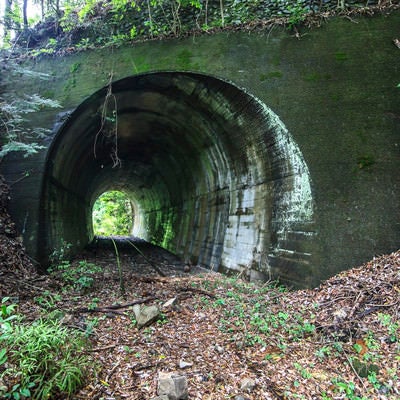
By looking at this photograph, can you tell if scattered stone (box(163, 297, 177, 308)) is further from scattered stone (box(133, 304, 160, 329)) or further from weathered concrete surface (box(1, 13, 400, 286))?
weathered concrete surface (box(1, 13, 400, 286))

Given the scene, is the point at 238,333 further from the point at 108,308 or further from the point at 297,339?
the point at 108,308

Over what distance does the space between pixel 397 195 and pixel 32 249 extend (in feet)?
23.3

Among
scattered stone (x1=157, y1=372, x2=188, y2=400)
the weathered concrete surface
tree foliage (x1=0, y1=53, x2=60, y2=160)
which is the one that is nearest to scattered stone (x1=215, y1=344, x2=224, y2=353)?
scattered stone (x1=157, y1=372, x2=188, y2=400)

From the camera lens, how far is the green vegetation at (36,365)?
8.39 ft

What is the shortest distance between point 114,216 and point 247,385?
85.9 ft

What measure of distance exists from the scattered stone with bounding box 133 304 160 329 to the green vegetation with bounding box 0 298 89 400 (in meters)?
1.17

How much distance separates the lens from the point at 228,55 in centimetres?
691

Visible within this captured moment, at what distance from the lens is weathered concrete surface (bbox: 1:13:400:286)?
Answer: 5.61 m

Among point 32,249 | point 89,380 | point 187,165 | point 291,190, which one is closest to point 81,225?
point 187,165

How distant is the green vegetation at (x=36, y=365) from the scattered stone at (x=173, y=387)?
755mm

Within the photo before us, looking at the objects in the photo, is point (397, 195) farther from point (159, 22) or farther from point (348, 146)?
point (159, 22)

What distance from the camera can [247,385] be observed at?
316 centimetres

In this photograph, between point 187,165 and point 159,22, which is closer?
point 159,22

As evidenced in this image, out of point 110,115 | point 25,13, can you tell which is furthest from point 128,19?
point 25,13
